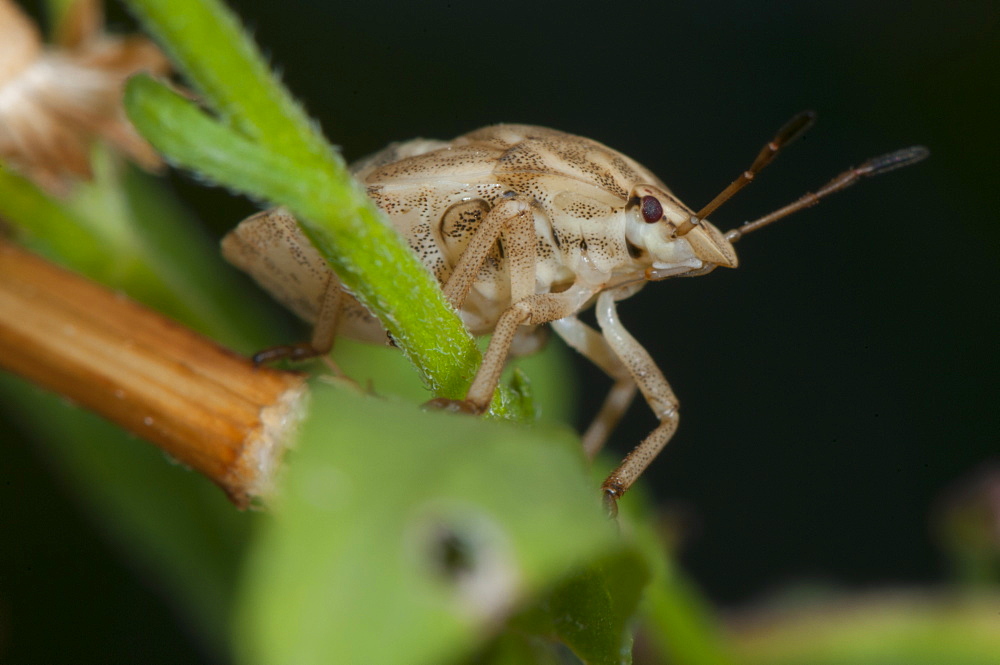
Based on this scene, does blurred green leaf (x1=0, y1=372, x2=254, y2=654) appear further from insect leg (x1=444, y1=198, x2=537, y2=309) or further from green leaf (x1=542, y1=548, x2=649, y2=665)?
green leaf (x1=542, y1=548, x2=649, y2=665)

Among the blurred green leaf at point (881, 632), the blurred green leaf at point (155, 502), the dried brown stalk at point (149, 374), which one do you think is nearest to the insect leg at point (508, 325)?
the dried brown stalk at point (149, 374)

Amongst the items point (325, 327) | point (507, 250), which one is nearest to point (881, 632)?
point (507, 250)

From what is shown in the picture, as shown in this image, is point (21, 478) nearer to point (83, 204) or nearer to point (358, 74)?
point (83, 204)

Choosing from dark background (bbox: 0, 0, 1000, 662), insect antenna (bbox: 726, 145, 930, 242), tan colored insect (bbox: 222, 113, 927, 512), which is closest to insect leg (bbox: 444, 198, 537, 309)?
tan colored insect (bbox: 222, 113, 927, 512)

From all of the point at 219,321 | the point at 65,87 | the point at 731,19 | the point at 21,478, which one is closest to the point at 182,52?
the point at 65,87

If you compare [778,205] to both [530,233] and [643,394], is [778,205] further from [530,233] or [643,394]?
[530,233]

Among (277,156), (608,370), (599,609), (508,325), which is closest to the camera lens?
(277,156)
